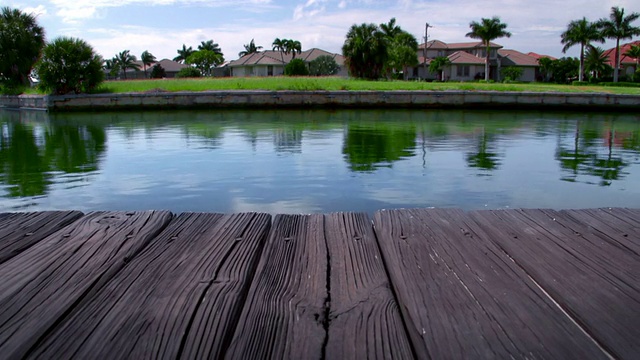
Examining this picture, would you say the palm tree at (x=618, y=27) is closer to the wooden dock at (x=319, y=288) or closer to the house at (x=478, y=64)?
the house at (x=478, y=64)

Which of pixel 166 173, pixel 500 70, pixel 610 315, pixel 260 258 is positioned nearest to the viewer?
pixel 610 315

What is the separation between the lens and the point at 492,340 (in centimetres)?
118

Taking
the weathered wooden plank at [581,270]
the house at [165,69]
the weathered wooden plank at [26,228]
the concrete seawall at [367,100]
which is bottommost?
the weathered wooden plank at [581,270]

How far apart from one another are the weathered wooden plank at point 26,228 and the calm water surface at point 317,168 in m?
3.69

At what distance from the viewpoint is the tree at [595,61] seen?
2258 inches

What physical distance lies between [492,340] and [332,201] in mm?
5128

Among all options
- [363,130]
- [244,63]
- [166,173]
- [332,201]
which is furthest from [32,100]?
[244,63]

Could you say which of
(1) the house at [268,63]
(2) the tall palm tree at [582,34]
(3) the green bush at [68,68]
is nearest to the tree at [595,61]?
(2) the tall palm tree at [582,34]

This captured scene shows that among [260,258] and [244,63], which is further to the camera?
[244,63]

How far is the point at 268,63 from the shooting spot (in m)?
66.9

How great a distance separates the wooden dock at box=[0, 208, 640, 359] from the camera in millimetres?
1170

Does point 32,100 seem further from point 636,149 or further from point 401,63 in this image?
point 401,63

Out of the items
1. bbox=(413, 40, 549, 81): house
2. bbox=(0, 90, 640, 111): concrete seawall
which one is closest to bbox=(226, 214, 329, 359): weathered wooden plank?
bbox=(0, 90, 640, 111): concrete seawall

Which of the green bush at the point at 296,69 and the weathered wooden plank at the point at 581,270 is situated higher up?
the green bush at the point at 296,69
